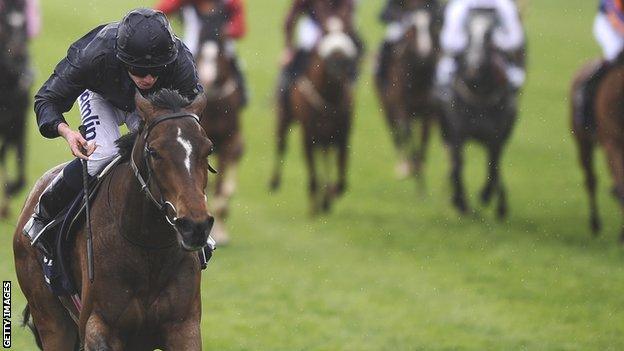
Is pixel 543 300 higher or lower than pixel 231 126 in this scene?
lower

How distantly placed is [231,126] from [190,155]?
811cm

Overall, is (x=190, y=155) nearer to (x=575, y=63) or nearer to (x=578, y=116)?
(x=578, y=116)

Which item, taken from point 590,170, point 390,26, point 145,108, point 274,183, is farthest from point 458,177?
point 145,108

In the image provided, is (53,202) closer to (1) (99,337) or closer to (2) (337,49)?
(1) (99,337)

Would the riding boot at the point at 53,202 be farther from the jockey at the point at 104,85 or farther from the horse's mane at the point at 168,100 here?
the horse's mane at the point at 168,100

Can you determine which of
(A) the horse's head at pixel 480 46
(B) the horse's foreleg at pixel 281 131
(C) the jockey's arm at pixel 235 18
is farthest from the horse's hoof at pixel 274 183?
(C) the jockey's arm at pixel 235 18

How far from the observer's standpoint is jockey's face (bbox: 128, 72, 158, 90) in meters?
5.56

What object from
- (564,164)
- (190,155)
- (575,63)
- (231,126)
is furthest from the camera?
(575,63)

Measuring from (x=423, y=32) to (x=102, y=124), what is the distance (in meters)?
11.5

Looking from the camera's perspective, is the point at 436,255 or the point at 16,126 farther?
the point at 16,126

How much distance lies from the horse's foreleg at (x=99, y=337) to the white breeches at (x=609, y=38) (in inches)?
320

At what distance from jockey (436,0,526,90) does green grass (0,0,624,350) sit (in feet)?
5.23

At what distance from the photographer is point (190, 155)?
5098 mm

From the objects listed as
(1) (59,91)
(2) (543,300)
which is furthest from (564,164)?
(1) (59,91)
